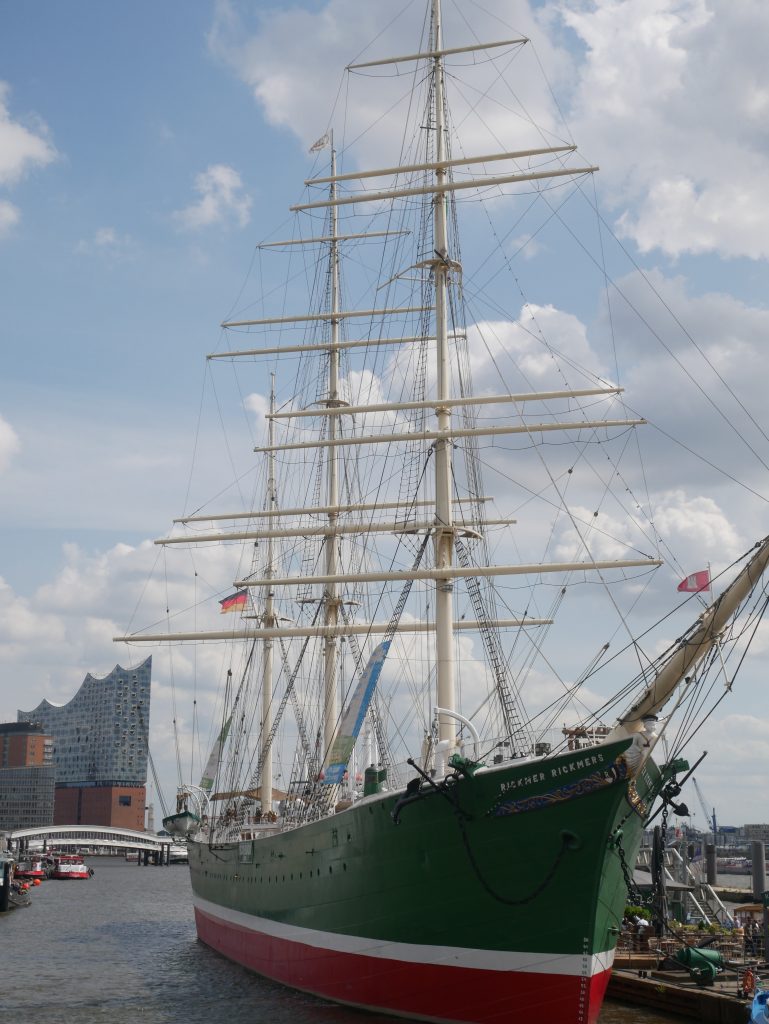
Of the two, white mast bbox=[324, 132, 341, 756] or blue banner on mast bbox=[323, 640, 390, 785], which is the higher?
white mast bbox=[324, 132, 341, 756]

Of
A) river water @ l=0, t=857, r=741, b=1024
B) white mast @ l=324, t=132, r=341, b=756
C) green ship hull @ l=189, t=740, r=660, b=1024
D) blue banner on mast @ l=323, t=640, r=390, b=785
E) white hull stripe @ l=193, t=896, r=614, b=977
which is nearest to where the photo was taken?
green ship hull @ l=189, t=740, r=660, b=1024

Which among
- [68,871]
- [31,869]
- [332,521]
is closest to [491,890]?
[332,521]

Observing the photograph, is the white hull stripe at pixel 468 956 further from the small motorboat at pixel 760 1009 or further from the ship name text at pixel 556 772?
the ship name text at pixel 556 772

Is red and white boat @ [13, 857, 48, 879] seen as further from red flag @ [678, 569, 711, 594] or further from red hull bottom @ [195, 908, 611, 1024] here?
red flag @ [678, 569, 711, 594]

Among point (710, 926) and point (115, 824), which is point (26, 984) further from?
point (115, 824)

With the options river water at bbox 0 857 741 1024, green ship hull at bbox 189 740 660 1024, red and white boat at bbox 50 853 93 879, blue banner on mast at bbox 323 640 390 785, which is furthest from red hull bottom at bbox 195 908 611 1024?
red and white boat at bbox 50 853 93 879

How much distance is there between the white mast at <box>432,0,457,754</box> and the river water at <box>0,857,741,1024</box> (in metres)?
8.47

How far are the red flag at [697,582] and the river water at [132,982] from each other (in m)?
10.2

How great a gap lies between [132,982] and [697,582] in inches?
901

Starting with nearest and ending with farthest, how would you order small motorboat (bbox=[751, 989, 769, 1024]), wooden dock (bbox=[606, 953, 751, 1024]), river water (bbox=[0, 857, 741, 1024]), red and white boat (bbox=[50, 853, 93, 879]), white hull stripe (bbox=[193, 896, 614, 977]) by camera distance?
small motorboat (bbox=[751, 989, 769, 1024]) → white hull stripe (bbox=[193, 896, 614, 977]) → wooden dock (bbox=[606, 953, 751, 1024]) → river water (bbox=[0, 857, 741, 1024]) → red and white boat (bbox=[50, 853, 93, 879])

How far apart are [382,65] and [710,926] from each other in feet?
90.6

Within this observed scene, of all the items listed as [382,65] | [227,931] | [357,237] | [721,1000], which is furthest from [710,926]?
[357,237]

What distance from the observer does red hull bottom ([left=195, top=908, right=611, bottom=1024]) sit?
19812mm

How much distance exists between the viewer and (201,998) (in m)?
29.7
